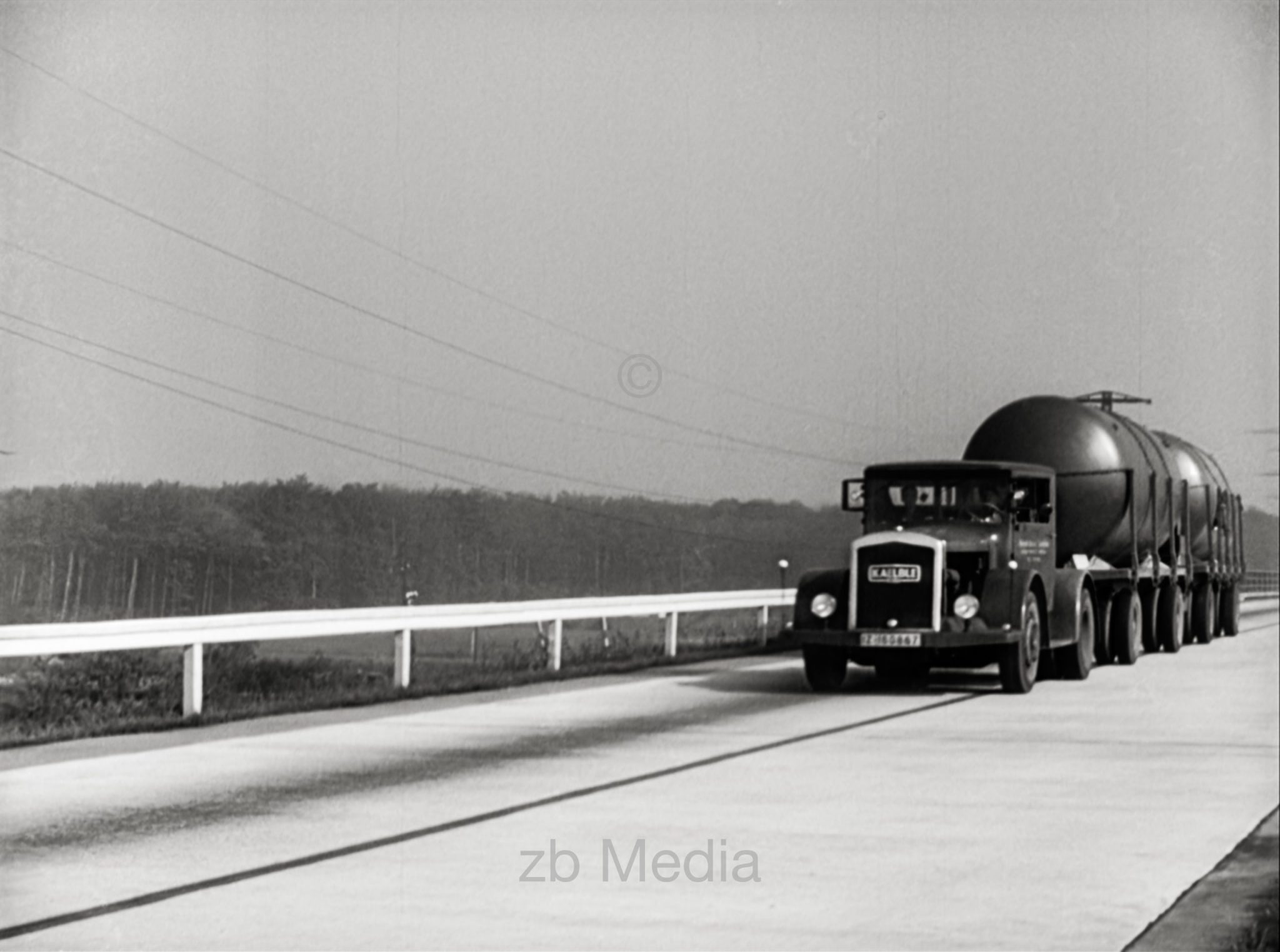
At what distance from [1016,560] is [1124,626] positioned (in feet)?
13.1

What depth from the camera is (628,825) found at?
391 inches

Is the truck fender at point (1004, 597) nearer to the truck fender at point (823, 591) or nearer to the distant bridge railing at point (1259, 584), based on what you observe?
the truck fender at point (823, 591)

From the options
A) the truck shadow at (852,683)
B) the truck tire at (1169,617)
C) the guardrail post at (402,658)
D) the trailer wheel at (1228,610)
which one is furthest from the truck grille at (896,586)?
the trailer wheel at (1228,610)

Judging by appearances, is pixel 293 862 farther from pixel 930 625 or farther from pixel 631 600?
pixel 631 600

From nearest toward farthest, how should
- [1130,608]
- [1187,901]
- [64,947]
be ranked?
[64,947]
[1187,901]
[1130,608]

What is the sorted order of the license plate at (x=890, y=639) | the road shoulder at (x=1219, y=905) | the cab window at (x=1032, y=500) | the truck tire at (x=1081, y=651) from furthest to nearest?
the truck tire at (x=1081, y=651), the cab window at (x=1032, y=500), the license plate at (x=890, y=639), the road shoulder at (x=1219, y=905)

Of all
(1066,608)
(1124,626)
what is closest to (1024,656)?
(1066,608)

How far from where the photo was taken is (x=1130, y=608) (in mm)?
24625

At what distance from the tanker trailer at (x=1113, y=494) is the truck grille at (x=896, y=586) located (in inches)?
147

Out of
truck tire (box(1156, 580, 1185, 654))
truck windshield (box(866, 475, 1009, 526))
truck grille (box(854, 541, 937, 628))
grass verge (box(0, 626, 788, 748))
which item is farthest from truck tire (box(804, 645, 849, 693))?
truck tire (box(1156, 580, 1185, 654))

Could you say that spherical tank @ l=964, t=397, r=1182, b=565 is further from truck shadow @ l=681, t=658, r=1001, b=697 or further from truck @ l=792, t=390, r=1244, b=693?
truck shadow @ l=681, t=658, r=1001, b=697

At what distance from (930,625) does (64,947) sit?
1431 centimetres

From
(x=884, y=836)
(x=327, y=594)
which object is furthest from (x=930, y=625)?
(x=884, y=836)

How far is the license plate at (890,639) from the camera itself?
2008cm
